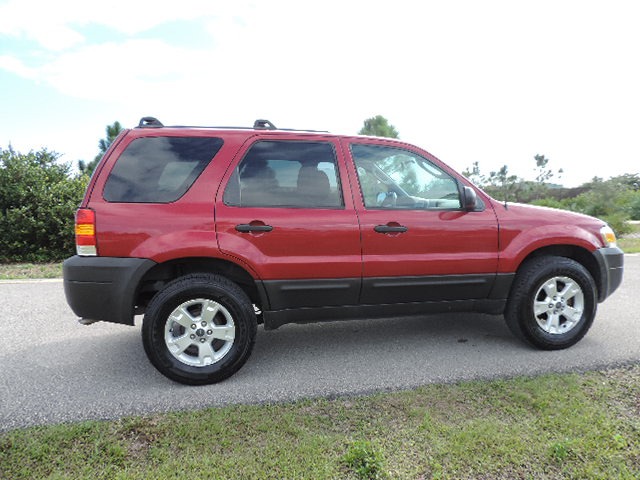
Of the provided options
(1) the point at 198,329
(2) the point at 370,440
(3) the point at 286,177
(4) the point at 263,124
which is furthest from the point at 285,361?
(4) the point at 263,124

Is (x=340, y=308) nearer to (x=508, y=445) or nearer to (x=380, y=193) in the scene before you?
(x=380, y=193)

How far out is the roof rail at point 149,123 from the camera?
133 inches

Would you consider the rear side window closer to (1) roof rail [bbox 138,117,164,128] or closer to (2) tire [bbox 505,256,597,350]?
(1) roof rail [bbox 138,117,164,128]

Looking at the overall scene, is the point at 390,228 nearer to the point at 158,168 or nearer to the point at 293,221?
the point at 293,221

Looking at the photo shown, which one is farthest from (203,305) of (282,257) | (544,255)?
(544,255)

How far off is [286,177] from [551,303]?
8.10 ft

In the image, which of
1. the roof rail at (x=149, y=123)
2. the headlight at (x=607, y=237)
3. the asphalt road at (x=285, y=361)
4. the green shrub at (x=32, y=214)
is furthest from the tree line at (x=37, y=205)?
the headlight at (x=607, y=237)

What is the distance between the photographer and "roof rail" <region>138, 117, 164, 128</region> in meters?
3.37

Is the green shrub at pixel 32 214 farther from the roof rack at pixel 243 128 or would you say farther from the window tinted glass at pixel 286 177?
the window tinted glass at pixel 286 177

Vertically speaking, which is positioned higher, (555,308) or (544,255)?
(544,255)

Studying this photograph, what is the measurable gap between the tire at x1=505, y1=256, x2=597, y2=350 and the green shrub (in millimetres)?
8832

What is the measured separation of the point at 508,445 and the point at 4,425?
289 cm

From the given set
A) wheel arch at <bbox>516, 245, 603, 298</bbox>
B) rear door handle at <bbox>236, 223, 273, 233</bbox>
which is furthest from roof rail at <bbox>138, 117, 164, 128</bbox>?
wheel arch at <bbox>516, 245, 603, 298</bbox>

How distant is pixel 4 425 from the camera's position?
2.64 m
